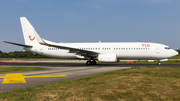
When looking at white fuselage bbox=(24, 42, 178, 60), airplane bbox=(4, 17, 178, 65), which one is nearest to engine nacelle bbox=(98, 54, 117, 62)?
airplane bbox=(4, 17, 178, 65)

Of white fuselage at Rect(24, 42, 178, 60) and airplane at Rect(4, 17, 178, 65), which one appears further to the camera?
white fuselage at Rect(24, 42, 178, 60)

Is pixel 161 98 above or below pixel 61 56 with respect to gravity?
below

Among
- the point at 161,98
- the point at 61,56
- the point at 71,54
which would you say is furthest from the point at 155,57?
the point at 161,98

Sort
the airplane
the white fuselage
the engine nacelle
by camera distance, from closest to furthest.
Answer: the engine nacelle → the airplane → the white fuselage

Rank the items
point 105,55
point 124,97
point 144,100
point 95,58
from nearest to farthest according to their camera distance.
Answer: point 144,100 < point 124,97 < point 105,55 < point 95,58

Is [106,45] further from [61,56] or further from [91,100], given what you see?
[91,100]

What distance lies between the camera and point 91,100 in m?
5.88

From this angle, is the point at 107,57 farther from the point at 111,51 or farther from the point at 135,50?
the point at 135,50

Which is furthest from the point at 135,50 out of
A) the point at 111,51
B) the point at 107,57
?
the point at 107,57

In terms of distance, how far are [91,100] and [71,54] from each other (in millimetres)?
23186

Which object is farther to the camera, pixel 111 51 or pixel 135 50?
pixel 111 51


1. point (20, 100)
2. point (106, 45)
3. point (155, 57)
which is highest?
point (106, 45)

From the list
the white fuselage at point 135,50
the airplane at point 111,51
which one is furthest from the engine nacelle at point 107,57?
the white fuselage at point 135,50

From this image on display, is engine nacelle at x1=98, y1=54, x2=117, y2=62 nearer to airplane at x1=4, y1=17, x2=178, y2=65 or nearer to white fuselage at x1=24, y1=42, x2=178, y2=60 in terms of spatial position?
airplane at x1=4, y1=17, x2=178, y2=65
